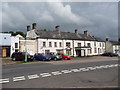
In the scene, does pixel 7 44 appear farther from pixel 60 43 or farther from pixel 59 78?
pixel 59 78

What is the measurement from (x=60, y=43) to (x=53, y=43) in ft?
8.38

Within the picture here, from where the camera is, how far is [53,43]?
43.8 meters

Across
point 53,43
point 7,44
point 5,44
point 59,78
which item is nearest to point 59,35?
point 53,43

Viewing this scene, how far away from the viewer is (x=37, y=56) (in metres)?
32.1

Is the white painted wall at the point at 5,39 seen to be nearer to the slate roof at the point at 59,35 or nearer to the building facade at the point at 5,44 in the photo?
the building facade at the point at 5,44

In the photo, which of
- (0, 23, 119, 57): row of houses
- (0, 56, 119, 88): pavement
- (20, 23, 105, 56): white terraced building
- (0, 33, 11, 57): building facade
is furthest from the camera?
(20, 23, 105, 56): white terraced building

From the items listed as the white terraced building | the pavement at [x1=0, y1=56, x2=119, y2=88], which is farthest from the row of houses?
the pavement at [x1=0, y1=56, x2=119, y2=88]

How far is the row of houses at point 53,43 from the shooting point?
37.9 m

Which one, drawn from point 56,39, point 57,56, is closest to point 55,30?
point 56,39

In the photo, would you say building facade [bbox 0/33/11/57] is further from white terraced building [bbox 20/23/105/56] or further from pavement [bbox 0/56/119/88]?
pavement [bbox 0/56/119/88]

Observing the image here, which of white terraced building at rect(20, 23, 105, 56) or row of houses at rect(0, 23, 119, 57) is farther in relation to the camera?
white terraced building at rect(20, 23, 105, 56)

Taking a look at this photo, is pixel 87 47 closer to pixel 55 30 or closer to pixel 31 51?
pixel 55 30

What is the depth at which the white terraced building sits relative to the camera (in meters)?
40.9

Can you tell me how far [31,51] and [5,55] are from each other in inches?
262
